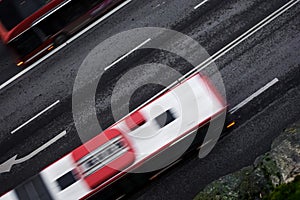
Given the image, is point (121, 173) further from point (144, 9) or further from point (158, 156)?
point (144, 9)

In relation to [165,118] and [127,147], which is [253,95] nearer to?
[165,118]

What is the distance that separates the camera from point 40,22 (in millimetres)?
23156

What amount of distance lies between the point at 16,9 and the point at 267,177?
44.0ft

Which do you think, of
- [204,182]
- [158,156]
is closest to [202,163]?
[204,182]

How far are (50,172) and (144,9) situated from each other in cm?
957

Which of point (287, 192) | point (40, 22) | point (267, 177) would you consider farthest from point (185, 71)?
point (287, 192)

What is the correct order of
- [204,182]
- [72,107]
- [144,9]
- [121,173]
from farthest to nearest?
[144,9] < [72,107] < [204,182] < [121,173]

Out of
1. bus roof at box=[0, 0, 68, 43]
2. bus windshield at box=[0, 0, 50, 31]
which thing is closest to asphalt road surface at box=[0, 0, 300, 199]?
bus roof at box=[0, 0, 68, 43]

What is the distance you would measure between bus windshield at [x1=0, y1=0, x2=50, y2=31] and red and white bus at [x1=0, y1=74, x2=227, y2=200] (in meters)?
7.22

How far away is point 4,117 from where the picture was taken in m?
23.4

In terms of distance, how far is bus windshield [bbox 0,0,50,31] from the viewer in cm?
2298

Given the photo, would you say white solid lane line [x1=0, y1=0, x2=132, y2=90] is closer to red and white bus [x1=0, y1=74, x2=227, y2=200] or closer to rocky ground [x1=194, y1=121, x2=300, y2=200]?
red and white bus [x1=0, y1=74, x2=227, y2=200]

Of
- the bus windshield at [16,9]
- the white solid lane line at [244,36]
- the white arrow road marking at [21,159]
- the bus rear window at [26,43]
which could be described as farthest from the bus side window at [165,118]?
the bus windshield at [16,9]

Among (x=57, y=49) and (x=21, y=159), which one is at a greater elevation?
(x=57, y=49)
